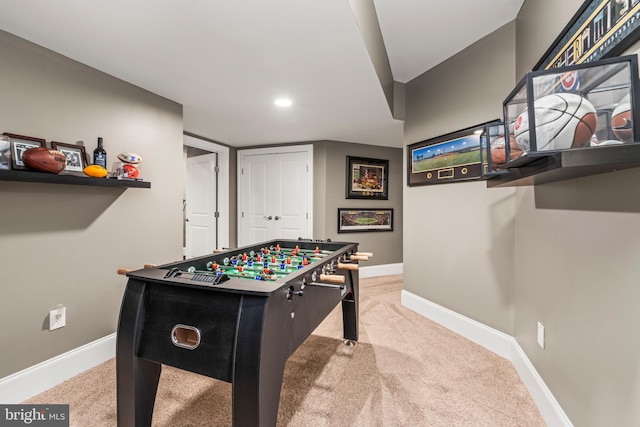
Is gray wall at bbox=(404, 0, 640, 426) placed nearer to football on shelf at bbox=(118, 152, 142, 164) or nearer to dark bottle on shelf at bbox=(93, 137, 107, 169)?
football on shelf at bbox=(118, 152, 142, 164)

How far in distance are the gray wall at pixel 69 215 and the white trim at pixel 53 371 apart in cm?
4

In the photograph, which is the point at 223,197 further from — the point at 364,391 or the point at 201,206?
the point at 364,391

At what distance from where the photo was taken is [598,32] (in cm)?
117

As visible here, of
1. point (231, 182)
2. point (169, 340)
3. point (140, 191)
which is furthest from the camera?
point (231, 182)

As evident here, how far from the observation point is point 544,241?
1.71m

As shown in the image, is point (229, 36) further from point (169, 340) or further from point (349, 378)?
point (349, 378)

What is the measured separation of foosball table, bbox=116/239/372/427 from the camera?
1075mm

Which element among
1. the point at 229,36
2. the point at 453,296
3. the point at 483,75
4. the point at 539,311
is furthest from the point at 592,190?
the point at 229,36

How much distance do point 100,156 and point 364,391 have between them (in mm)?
2429

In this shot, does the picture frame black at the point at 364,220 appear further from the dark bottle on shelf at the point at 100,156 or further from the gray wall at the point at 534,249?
the dark bottle on shelf at the point at 100,156

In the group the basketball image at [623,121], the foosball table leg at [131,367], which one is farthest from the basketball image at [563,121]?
the foosball table leg at [131,367]

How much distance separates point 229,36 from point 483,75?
2015mm

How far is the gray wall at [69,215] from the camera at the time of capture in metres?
1.74

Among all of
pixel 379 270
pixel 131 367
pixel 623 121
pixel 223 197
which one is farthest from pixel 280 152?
pixel 623 121
